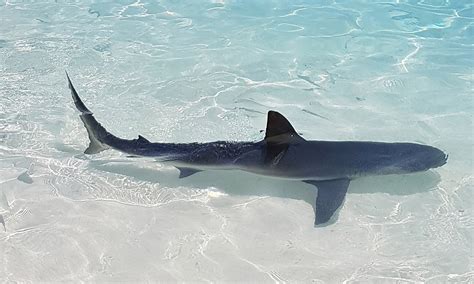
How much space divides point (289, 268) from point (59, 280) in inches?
59.6

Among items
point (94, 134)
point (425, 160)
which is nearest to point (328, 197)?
point (425, 160)

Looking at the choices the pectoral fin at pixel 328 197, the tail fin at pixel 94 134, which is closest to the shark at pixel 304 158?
the pectoral fin at pixel 328 197

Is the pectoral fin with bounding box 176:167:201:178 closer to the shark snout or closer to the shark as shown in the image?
the shark

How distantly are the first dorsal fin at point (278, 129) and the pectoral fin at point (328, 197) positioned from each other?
0.42m

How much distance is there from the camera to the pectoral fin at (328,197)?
148 inches

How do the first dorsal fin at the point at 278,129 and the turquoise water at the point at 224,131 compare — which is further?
the first dorsal fin at the point at 278,129

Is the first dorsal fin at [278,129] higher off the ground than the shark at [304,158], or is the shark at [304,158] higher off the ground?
the first dorsal fin at [278,129]

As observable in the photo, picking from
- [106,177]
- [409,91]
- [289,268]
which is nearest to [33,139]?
[106,177]

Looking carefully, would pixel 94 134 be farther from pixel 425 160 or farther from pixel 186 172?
pixel 425 160

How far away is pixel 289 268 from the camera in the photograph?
10.9 feet

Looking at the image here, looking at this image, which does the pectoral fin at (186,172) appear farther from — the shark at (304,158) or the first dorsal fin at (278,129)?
the first dorsal fin at (278,129)

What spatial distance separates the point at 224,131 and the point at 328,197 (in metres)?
1.76

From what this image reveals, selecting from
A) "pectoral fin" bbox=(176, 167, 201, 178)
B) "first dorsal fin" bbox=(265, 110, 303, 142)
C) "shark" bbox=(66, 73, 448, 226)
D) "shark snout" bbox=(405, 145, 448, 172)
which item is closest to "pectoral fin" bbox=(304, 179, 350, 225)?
"shark" bbox=(66, 73, 448, 226)

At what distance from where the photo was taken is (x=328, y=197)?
3.90 m
